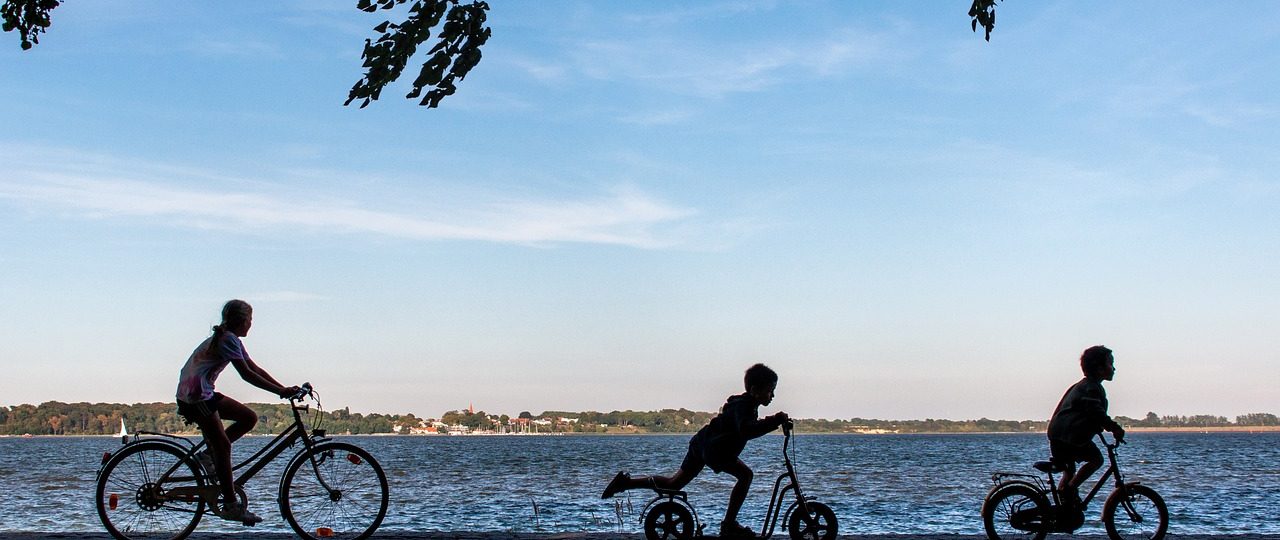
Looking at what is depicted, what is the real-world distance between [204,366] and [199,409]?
0.30m

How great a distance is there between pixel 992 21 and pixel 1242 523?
2271 centimetres

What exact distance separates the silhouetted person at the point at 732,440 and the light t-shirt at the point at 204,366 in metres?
2.78

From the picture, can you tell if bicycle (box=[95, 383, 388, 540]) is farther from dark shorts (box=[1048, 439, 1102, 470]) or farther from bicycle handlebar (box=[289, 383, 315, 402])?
dark shorts (box=[1048, 439, 1102, 470])

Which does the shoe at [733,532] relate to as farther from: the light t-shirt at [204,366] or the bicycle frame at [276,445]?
the light t-shirt at [204,366]

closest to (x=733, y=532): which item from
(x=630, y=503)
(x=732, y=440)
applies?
(x=732, y=440)

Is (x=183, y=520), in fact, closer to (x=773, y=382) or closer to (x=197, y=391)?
(x=197, y=391)

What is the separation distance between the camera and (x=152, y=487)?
335 inches

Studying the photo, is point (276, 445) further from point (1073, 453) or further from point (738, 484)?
point (1073, 453)

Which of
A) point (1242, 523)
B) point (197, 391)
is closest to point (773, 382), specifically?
point (197, 391)

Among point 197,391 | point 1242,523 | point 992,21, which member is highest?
point 992,21

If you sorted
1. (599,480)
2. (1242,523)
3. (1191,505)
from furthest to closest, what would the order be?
1. (599,480)
2. (1191,505)
3. (1242,523)

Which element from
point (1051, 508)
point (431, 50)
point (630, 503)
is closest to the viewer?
point (431, 50)

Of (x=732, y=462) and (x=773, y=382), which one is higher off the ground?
(x=773, y=382)

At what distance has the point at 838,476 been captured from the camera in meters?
56.0
